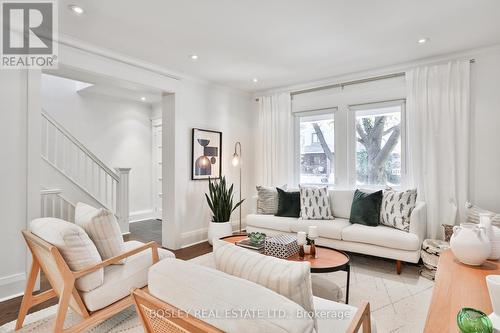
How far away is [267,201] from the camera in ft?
14.7

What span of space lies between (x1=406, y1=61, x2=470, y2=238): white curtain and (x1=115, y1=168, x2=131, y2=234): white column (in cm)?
466

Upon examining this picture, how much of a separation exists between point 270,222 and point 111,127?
13.5ft

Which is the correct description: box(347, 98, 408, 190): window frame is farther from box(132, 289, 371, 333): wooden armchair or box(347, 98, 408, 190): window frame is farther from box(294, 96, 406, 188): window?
box(132, 289, 371, 333): wooden armchair

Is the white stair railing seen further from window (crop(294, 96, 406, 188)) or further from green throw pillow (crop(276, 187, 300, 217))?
window (crop(294, 96, 406, 188))

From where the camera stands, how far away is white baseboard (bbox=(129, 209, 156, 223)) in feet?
20.4

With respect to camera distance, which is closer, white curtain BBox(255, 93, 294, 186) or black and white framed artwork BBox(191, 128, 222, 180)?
black and white framed artwork BBox(191, 128, 222, 180)

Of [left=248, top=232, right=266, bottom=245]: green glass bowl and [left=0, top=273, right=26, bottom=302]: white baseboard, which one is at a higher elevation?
[left=248, top=232, right=266, bottom=245]: green glass bowl

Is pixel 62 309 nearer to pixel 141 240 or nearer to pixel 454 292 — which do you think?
pixel 454 292

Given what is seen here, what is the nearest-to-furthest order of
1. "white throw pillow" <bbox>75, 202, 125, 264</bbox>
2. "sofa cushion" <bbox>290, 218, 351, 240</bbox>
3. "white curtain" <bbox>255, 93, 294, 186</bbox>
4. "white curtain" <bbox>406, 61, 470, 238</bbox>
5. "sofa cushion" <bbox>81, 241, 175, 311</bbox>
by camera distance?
"sofa cushion" <bbox>81, 241, 175, 311</bbox>
"white throw pillow" <bbox>75, 202, 125, 264</bbox>
"white curtain" <bbox>406, 61, 470, 238</bbox>
"sofa cushion" <bbox>290, 218, 351, 240</bbox>
"white curtain" <bbox>255, 93, 294, 186</bbox>

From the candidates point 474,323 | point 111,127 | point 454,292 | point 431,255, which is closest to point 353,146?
point 431,255

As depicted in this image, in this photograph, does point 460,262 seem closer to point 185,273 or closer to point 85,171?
point 185,273

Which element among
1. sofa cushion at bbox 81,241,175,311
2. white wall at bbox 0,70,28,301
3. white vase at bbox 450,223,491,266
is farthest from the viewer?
white wall at bbox 0,70,28,301

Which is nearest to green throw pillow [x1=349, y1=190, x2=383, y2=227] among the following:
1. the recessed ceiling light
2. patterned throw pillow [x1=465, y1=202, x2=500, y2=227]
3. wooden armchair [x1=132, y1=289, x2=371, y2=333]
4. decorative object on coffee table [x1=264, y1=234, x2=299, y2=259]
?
Answer: patterned throw pillow [x1=465, y1=202, x2=500, y2=227]

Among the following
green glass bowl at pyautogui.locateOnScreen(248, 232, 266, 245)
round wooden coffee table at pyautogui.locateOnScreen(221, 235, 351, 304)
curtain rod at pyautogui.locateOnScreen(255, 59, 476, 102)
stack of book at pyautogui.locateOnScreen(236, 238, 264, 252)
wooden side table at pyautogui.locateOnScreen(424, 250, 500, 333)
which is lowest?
round wooden coffee table at pyautogui.locateOnScreen(221, 235, 351, 304)
